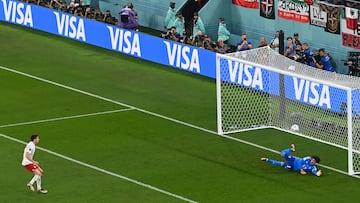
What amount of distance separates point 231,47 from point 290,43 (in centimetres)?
426

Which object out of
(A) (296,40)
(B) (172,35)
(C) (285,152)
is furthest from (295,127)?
(B) (172,35)

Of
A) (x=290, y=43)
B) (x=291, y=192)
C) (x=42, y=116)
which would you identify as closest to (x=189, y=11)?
(x=290, y=43)

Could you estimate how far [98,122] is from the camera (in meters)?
40.8

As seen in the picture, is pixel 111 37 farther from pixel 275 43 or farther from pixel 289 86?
pixel 289 86

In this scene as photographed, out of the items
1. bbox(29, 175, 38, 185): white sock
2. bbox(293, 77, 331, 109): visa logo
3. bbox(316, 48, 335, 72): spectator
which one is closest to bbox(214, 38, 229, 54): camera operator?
bbox(316, 48, 335, 72): spectator

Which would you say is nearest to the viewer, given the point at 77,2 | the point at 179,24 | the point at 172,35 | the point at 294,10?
the point at 294,10

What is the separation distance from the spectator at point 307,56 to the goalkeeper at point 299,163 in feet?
30.3

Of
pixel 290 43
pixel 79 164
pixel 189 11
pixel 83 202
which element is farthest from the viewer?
pixel 189 11

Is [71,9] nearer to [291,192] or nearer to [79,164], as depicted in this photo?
[79,164]

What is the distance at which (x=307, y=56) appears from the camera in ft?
147

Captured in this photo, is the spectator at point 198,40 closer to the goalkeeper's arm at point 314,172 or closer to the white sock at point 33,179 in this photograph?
the goalkeeper's arm at point 314,172

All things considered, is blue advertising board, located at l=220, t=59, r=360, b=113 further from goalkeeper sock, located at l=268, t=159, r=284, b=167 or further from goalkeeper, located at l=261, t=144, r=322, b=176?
goalkeeper sock, located at l=268, t=159, r=284, b=167

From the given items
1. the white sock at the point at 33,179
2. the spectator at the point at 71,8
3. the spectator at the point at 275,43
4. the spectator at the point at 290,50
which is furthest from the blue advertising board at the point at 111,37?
the white sock at the point at 33,179

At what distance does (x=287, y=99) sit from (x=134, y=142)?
499cm
